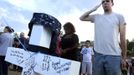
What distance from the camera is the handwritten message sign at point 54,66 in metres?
4.40

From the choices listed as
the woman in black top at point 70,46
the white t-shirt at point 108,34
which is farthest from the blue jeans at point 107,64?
the woman in black top at point 70,46

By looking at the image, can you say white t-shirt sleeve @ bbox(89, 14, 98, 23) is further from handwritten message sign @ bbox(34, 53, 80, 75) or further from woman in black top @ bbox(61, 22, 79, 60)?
woman in black top @ bbox(61, 22, 79, 60)

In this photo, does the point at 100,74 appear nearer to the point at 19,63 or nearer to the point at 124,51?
the point at 124,51

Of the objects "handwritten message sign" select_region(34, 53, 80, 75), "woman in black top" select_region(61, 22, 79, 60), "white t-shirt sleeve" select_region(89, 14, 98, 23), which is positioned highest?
"white t-shirt sleeve" select_region(89, 14, 98, 23)

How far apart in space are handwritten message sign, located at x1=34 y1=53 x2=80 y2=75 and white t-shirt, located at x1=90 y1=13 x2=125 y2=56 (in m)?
0.78

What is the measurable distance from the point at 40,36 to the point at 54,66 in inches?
19.1

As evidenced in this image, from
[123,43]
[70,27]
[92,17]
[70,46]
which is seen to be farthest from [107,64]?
[70,27]

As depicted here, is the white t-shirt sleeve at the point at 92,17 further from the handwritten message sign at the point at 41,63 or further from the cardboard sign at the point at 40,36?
the handwritten message sign at the point at 41,63

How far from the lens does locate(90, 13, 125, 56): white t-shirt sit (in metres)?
5.20

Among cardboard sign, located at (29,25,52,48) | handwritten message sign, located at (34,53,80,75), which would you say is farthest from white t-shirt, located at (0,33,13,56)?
handwritten message sign, located at (34,53,80,75)

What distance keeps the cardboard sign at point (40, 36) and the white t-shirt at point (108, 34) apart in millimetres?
662

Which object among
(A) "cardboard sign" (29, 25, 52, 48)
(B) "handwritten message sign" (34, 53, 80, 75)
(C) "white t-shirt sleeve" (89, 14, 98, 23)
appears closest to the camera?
(B) "handwritten message sign" (34, 53, 80, 75)

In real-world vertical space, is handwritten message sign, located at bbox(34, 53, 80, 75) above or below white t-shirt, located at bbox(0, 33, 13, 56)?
below

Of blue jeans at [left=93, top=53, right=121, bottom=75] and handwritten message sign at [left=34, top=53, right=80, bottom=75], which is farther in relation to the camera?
blue jeans at [left=93, top=53, right=121, bottom=75]
